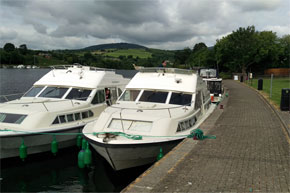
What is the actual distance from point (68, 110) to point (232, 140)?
645 centimetres

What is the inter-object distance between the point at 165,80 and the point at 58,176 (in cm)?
568

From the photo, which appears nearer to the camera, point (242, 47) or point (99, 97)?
point (99, 97)

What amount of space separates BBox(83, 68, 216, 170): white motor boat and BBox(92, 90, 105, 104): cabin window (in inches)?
79.9

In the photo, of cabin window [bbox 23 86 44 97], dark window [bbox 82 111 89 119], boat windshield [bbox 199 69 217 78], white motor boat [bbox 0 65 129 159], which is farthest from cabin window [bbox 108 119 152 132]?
boat windshield [bbox 199 69 217 78]

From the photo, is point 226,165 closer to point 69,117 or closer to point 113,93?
point 69,117

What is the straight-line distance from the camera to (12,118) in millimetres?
9562

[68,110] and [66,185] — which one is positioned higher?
[68,110]

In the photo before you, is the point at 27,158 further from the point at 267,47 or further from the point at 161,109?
the point at 267,47

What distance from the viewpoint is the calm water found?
812cm

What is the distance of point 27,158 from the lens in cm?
963

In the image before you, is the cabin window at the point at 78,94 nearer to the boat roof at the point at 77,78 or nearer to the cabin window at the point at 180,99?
the boat roof at the point at 77,78

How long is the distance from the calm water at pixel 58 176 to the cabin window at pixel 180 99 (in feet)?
9.65

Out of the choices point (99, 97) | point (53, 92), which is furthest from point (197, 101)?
→ point (53, 92)

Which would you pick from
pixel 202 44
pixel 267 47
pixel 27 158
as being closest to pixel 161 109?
pixel 27 158
